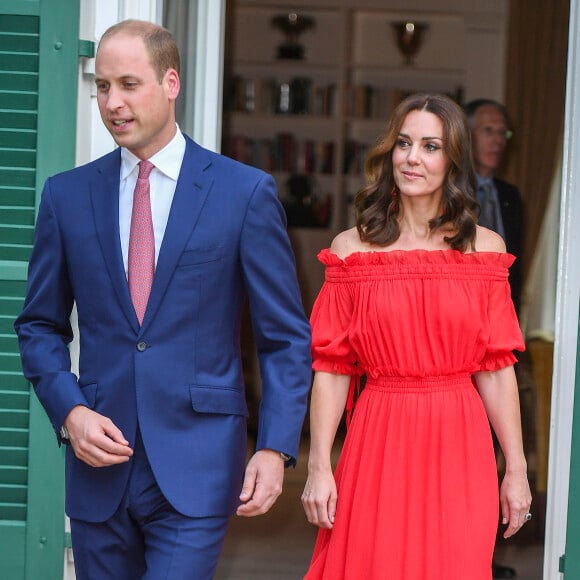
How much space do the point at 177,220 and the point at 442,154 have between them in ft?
2.77

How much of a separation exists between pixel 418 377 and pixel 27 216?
1.15 m

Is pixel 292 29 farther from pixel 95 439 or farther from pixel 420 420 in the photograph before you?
pixel 95 439

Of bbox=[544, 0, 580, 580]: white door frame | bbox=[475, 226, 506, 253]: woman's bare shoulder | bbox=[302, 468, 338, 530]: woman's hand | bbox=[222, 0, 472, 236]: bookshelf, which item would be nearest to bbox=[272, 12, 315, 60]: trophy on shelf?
bbox=[222, 0, 472, 236]: bookshelf

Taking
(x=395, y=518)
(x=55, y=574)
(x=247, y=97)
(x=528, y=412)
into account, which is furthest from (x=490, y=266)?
(x=247, y=97)

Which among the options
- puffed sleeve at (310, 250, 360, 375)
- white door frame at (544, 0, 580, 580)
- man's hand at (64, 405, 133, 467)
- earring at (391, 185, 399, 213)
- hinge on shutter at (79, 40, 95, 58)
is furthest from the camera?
white door frame at (544, 0, 580, 580)

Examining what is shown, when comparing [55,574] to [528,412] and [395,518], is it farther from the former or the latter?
[528,412]

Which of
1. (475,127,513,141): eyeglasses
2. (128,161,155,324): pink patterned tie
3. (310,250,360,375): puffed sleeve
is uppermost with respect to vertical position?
(475,127,513,141): eyeglasses

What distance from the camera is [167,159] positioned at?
2363 millimetres

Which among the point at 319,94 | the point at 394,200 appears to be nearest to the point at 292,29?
the point at 319,94

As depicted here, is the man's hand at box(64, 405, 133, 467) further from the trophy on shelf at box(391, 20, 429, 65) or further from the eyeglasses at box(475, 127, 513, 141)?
the trophy on shelf at box(391, 20, 429, 65)

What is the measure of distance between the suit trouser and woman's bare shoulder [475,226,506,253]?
0.97 metres

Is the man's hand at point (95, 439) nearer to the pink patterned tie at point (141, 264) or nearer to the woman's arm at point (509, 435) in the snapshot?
the pink patterned tie at point (141, 264)

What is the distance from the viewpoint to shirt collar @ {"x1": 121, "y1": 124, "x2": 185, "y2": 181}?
7.73 ft

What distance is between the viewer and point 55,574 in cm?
314
